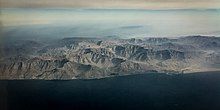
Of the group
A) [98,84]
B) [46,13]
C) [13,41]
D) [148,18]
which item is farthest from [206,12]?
[13,41]

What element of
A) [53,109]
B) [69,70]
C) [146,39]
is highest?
[146,39]

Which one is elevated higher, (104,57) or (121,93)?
(104,57)

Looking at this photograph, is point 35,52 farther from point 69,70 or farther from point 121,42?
point 121,42

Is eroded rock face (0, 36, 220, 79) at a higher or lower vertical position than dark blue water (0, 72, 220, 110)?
higher

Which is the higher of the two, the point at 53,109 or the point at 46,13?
the point at 46,13
